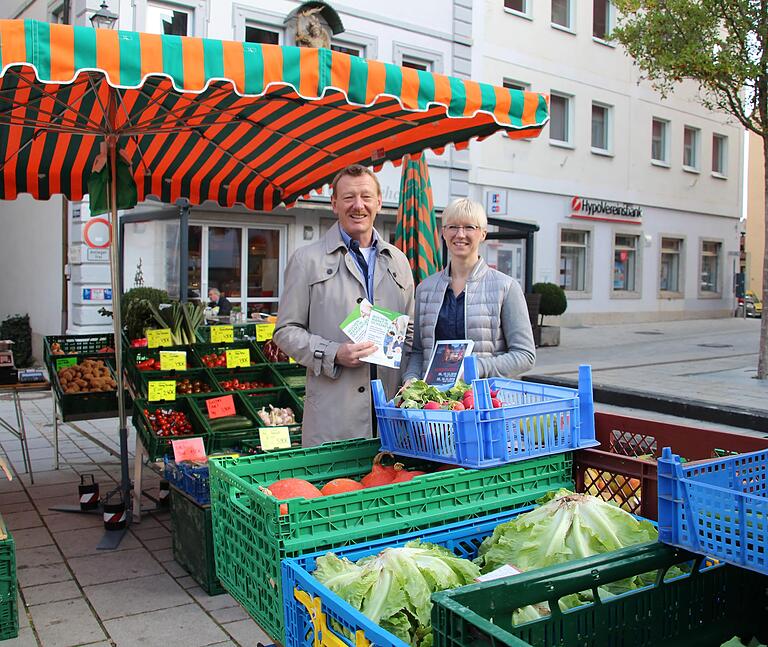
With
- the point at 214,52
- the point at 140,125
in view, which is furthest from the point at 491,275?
the point at 140,125

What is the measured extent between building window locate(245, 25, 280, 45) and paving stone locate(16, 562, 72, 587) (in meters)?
12.4

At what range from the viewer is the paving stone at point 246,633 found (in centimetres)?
352

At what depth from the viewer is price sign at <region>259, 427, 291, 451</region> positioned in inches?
174

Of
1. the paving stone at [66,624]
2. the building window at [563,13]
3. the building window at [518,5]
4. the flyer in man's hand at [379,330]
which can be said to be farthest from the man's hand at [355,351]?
the building window at [563,13]

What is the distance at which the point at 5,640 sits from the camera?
3.50m

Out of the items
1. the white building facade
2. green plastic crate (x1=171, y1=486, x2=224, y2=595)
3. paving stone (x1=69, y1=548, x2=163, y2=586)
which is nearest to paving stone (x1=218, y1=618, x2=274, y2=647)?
green plastic crate (x1=171, y1=486, x2=224, y2=595)

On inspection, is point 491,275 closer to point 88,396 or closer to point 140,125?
point 140,125

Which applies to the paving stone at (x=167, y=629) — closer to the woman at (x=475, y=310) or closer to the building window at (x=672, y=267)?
the woman at (x=475, y=310)

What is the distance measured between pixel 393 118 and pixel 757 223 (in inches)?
1502

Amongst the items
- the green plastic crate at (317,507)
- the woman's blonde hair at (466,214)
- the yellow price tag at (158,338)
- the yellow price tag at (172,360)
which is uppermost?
the woman's blonde hair at (466,214)

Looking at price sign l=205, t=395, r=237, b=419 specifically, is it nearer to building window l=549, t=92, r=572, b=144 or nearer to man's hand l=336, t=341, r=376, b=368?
man's hand l=336, t=341, r=376, b=368

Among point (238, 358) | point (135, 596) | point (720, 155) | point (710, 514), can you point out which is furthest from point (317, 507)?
point (720, 155)

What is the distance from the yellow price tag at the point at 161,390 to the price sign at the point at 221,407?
27 centimetres

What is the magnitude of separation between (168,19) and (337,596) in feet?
45.8
